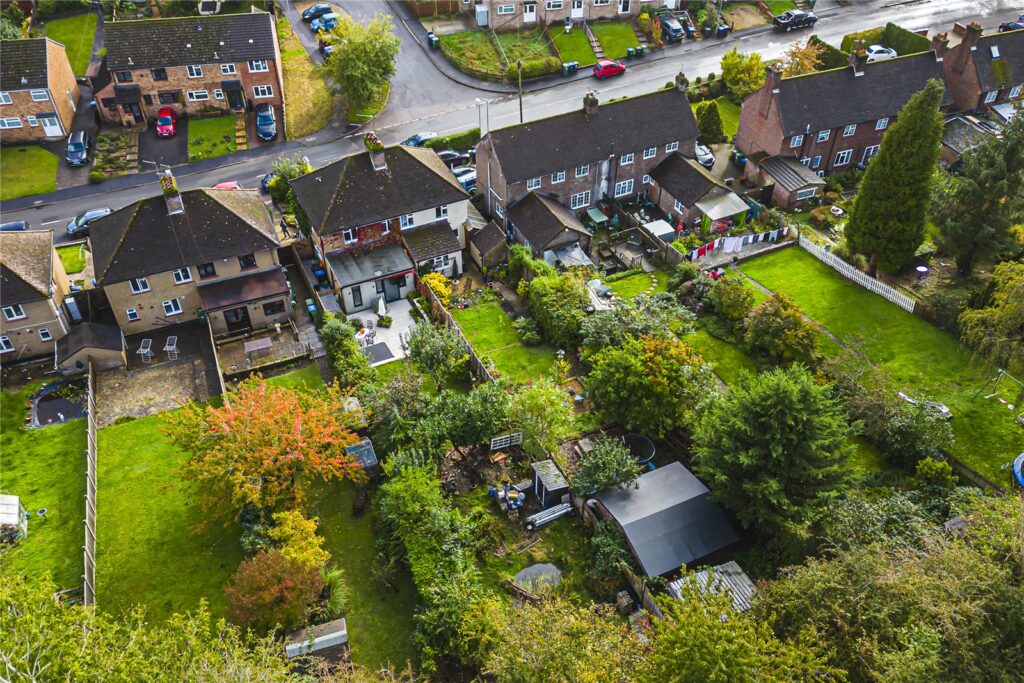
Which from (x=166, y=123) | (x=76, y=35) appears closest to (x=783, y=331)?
(x=166, y=123)

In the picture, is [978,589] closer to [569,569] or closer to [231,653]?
[569,569]

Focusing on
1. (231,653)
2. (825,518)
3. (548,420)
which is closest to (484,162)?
(548,420)

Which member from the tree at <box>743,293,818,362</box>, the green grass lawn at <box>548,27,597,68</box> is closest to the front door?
the tree at <box>743,293,818,362</box>

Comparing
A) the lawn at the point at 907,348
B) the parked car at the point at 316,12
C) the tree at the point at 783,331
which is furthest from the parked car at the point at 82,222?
the lawn at the point at 907,348

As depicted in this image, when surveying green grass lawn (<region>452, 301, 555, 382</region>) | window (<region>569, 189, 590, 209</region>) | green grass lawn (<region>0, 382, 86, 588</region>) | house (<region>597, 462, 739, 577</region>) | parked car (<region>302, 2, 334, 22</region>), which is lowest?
green grass lawn (<region>0, 382, 86, 588</region>)

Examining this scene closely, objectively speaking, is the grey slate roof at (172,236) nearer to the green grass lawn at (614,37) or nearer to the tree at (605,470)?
the tree at (605,470)

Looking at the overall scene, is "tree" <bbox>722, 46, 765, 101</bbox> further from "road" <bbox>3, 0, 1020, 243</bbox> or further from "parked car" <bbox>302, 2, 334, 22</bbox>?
"parked car" <bbox>302, 2, 334, 22</bbox>
